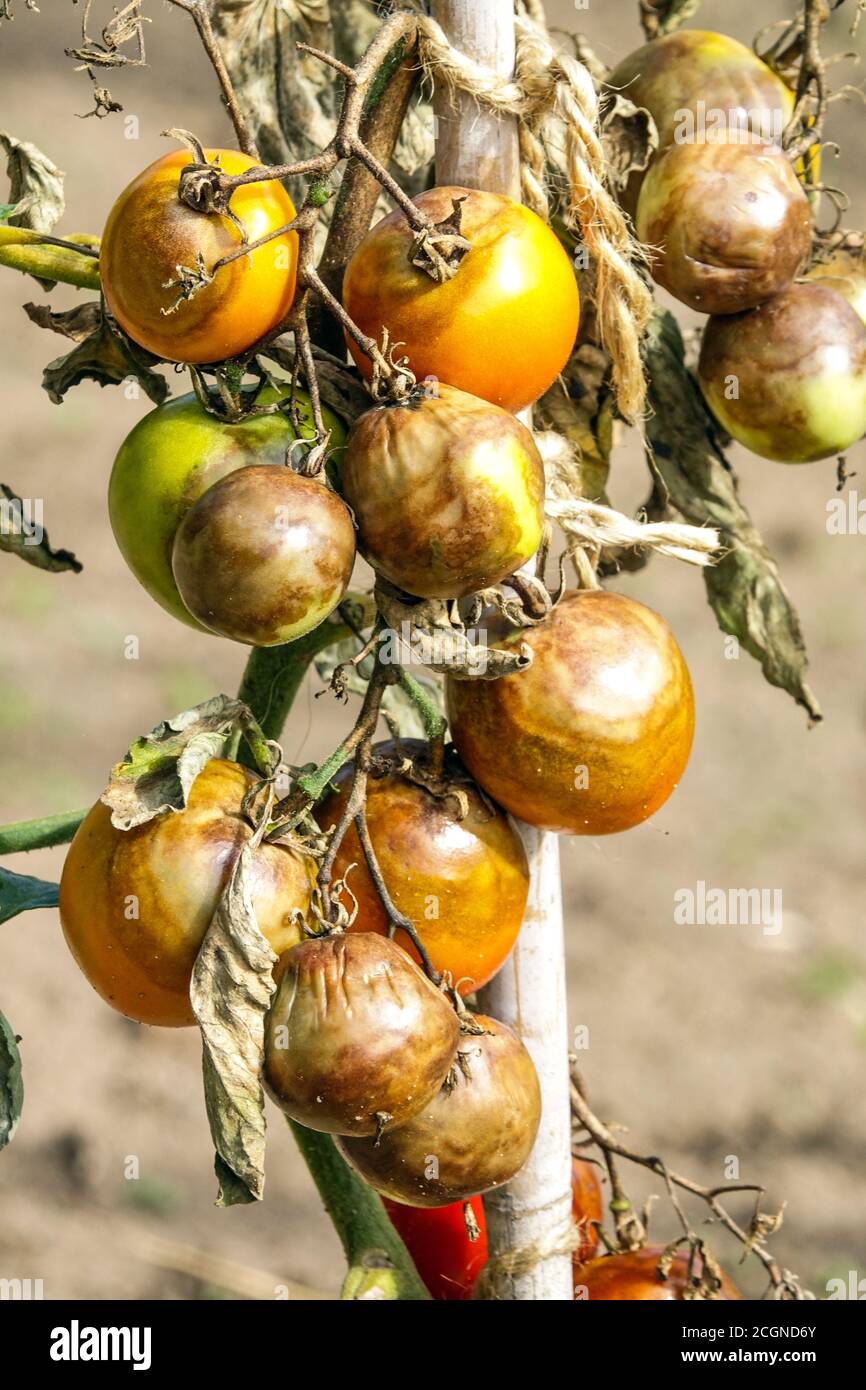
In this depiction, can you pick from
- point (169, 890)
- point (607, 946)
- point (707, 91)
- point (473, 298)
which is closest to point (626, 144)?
point (707, 91)

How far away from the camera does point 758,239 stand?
38.7 inches

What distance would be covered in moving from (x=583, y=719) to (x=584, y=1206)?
0.57m

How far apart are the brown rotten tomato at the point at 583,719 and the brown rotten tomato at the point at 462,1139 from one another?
6.0 inches

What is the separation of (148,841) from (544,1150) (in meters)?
0.40

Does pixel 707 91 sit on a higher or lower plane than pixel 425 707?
higher

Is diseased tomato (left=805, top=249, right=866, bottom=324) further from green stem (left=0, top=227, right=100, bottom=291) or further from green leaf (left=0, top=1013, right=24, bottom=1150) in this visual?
green leaf (left=0, top=1013, right=24, bottom=1150)

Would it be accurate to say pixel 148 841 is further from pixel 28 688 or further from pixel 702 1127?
pixel 28 688

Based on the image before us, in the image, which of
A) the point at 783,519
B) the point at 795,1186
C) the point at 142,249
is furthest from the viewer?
the point at 783,519

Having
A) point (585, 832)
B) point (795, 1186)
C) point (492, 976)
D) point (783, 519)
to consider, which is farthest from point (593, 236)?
point (783, 519)

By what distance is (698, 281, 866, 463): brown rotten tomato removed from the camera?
39.8 inches

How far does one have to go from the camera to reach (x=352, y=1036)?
2.57 ft

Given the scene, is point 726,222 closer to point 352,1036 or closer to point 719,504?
point 719,504

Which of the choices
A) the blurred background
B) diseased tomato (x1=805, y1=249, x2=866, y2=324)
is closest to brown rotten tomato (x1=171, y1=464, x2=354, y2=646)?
diseased tomato (x1=805, y1=249, x2=866, y2=324)

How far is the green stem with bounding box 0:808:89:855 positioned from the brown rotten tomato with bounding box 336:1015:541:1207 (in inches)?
14.1
